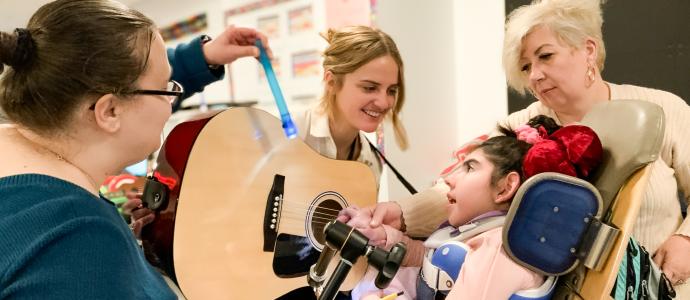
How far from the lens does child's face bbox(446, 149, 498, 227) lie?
132 cm

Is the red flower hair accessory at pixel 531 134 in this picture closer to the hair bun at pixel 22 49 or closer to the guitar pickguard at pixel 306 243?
the guitar pickguard at pixel 306 243

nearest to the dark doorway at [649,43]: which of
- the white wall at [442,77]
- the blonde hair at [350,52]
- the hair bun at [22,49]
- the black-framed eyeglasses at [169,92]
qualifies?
the white wall at [442,77]

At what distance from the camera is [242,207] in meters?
1.34

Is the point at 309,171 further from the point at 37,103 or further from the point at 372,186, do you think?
the point at 37,103

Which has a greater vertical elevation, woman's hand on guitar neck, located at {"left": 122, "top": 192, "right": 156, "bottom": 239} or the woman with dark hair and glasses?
the woman with dark hair and glasses

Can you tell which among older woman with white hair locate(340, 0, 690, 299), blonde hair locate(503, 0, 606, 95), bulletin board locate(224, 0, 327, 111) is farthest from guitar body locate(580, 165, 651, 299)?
bulletin board locate(224, 0, 327, 111)

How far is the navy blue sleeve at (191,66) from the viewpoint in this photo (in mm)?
1464

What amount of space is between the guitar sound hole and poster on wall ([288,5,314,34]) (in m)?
1.56

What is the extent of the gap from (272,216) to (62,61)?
2.39ft

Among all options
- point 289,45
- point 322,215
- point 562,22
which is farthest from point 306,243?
point 289,45

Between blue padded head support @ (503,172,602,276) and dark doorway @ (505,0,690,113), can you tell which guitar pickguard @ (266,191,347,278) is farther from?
dark doorway @ (505,0,690,113)

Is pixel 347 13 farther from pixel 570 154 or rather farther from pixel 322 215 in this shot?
pixel 570 154

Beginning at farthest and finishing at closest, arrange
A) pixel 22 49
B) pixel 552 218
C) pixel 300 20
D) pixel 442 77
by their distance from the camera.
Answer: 1. pixel 300 20
2. pixel 442 77
3. pixel 552 218
4. pixel 22 49

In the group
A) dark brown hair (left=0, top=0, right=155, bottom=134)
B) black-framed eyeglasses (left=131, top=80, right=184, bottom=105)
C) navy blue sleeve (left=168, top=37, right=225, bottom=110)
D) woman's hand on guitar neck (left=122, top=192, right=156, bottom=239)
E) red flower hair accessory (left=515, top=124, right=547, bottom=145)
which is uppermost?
dark brown hair (left=0, top=0, right=155, bottom=134)
